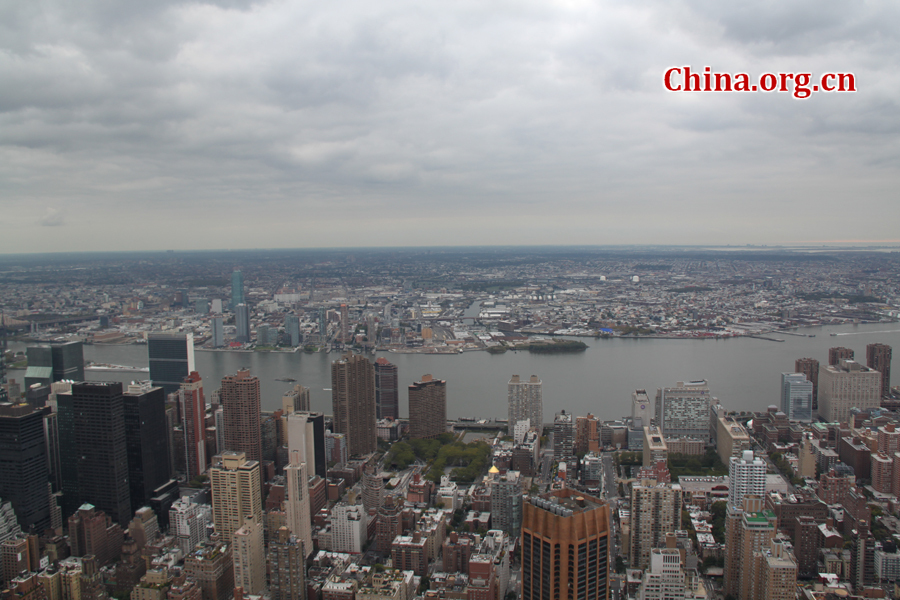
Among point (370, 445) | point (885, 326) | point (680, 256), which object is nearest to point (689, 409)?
point (370, 445)

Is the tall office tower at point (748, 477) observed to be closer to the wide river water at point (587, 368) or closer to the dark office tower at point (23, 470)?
the wide river water at point (587, 368)

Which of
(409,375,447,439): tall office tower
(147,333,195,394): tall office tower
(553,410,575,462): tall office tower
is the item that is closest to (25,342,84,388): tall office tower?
(147,333,195,394): tall office tower

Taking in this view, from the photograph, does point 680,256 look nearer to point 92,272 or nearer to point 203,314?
point 203,314

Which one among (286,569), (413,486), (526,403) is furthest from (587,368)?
(286,569)

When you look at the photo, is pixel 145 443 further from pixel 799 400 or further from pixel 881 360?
pixel 881 360

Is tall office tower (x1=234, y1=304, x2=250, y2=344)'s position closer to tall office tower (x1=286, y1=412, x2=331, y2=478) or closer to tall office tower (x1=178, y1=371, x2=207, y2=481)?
tall office tower (x1=178, y1=371, x2=207, y2=481)

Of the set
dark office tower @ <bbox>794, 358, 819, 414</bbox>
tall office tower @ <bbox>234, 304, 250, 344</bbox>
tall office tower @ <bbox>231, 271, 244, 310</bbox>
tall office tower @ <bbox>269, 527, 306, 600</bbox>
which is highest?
tall office tower @ <bbox>231, 271, 244, 310</bbox>

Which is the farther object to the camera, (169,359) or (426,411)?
(169,359)

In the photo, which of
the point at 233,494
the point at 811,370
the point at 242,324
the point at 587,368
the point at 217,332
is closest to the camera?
the point at 233,494
